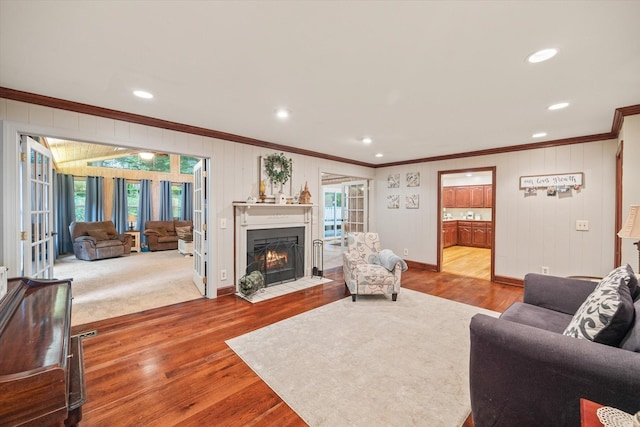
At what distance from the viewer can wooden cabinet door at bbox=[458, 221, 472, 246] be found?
8414 millimetres

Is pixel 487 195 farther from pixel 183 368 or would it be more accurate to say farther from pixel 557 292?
pixel 183 368

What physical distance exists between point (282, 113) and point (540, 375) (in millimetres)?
2867

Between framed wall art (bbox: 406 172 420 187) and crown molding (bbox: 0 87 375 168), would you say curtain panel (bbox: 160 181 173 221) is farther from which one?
framed wall art (bbox: 406 172 420 187)

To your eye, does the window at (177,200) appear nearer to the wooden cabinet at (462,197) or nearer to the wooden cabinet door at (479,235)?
the wooden cabinet at (462,197)

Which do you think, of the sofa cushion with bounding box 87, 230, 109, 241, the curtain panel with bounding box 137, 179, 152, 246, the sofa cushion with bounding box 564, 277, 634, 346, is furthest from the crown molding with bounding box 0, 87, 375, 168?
the curtain panel with bounding box 137, 179, 152, 246

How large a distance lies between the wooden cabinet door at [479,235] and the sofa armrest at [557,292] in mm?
6375

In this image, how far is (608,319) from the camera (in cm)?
126

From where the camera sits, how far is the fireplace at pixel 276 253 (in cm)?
414

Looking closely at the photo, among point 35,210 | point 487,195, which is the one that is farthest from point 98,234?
point 487,195

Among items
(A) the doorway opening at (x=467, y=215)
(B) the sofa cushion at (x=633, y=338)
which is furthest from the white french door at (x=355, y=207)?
(B) the sofa cushion at (x=633, y=338)

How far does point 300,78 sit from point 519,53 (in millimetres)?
1513

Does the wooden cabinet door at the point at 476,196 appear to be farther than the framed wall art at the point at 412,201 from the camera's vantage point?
Yes

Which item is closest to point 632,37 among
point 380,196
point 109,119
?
point 109,119

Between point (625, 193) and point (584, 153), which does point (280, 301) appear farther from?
point (584, 153)
